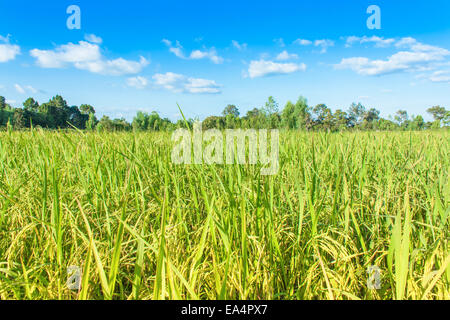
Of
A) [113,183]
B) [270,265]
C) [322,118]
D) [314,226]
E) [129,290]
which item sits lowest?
[129,290]

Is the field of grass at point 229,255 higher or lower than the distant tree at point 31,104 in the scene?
lower

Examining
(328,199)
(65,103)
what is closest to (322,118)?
(328,199)

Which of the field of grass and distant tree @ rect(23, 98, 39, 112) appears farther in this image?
distant tree @ rect(23, 98, 39, 112)

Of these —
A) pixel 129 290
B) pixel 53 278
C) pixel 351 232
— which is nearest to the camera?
pixel 53 278

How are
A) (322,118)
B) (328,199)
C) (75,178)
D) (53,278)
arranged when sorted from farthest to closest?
(322,118), (75,178), (328,199), (53,278)

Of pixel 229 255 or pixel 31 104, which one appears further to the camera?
pixel 31 104

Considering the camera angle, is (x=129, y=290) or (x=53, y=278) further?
(x=129, y=290)

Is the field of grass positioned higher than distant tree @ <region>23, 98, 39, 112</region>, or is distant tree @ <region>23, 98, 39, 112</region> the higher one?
distant tree @ <region>23, 98, 39, 112</region>

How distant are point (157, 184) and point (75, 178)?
25.2 inches

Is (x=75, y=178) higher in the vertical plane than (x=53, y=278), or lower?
higher

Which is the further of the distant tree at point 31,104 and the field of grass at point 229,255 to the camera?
the distant tree at point 31,104

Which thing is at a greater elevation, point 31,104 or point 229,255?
point 31,104

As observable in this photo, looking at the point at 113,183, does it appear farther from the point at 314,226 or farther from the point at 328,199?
the point at 328,199
